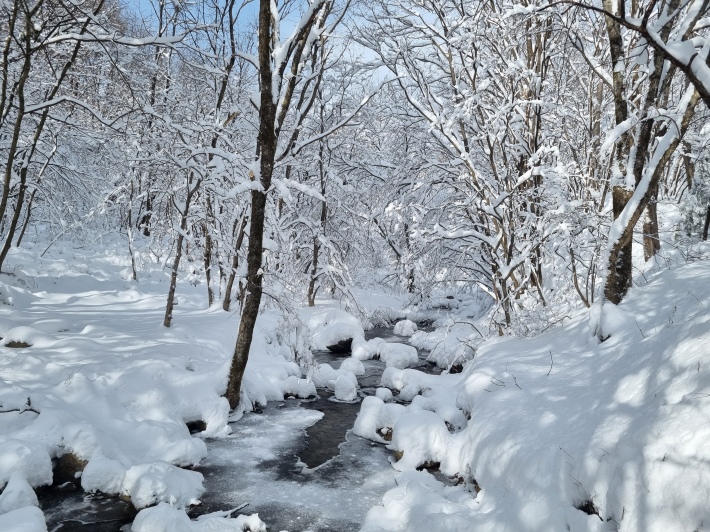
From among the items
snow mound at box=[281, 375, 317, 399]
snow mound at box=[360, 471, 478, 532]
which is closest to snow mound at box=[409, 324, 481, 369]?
snow mound at box=[281, 375, 317, 399]

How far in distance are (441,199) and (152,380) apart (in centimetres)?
963

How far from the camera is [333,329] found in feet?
49.2

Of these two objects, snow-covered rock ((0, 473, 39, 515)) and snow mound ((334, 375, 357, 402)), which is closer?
snow-covered rock ((0, 473, 39, 515))

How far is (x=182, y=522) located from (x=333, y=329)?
1025cm

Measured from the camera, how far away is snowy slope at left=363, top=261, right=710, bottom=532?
3148 millimetres

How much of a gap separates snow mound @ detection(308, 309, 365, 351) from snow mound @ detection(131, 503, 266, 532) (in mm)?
9142

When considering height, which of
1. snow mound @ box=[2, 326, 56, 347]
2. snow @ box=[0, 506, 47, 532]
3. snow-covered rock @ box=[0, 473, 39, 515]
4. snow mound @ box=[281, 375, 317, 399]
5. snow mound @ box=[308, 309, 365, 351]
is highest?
snow mound @ box=[2, 326, 56, 347]

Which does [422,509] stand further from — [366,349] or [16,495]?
[366,349]

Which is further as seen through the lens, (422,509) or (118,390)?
(118,390)

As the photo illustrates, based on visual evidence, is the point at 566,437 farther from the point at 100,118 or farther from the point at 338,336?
the point at 338,336

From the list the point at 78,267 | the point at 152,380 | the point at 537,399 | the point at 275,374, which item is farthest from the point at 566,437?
the point at 78,267

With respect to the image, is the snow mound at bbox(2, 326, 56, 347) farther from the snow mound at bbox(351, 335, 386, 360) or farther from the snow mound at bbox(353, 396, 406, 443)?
the snow mound at bbox(351, 335, 386, 360)

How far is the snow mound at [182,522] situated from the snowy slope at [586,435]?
1.22 metres

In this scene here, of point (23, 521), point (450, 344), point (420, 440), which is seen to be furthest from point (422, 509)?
point (450, 344)
